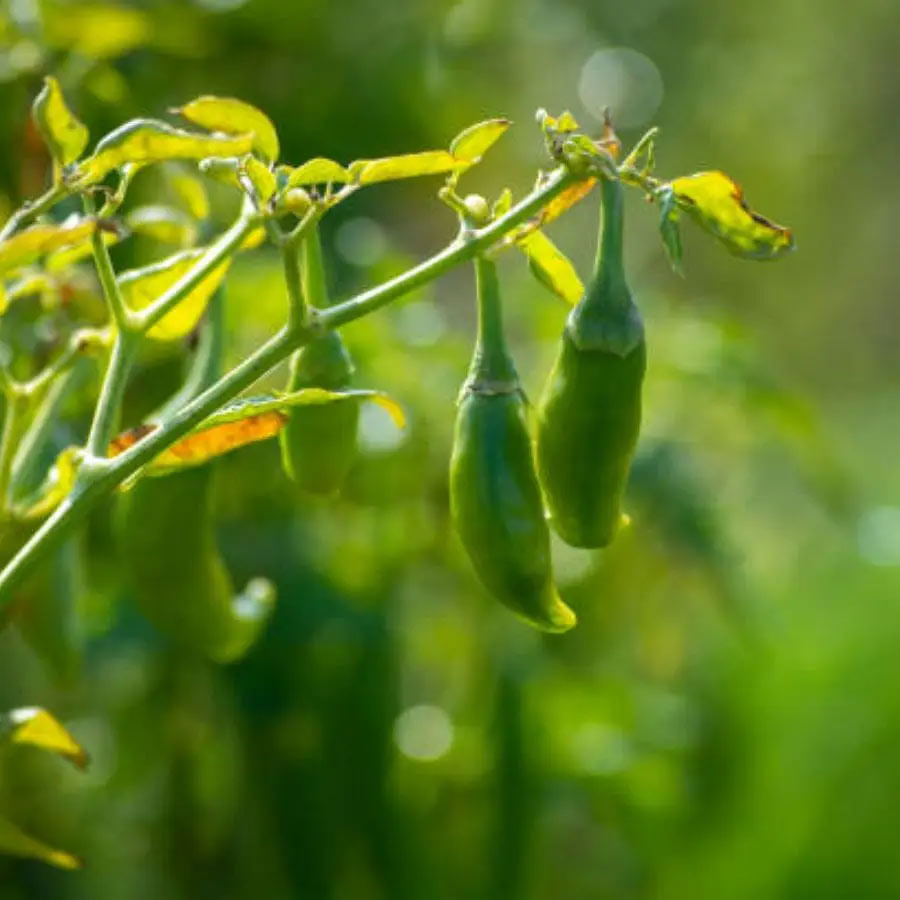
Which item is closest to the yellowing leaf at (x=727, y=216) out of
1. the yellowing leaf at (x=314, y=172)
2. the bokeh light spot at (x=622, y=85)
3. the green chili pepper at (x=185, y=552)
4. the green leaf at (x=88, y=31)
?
the yellowing leaf at (x=314, y=172)

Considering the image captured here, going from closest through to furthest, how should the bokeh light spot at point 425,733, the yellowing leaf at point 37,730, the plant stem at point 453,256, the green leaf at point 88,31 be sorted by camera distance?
the plant stem at point 453,256 < the yellowing leaf at point 37,730 < the green leaf at point 88,31 < the bokeh light spot at point 425,733

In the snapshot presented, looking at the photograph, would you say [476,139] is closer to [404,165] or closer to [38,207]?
[404,165]

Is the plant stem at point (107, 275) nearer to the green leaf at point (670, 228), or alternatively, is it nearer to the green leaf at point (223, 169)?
the green leaf at point (223, 169)

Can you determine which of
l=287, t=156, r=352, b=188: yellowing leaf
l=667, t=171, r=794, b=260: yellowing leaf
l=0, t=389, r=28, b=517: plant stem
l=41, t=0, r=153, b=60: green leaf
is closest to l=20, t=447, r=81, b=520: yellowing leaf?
l=0, t=389, r=28, b=517: plant stem

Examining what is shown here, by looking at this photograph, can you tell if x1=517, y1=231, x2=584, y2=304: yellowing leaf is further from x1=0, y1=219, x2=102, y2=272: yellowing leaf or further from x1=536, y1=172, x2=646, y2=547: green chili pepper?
x1=0, y1=219, x2=102, y2=272: yellowing leaf

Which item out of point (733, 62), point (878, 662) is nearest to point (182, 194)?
point (878, 662)
